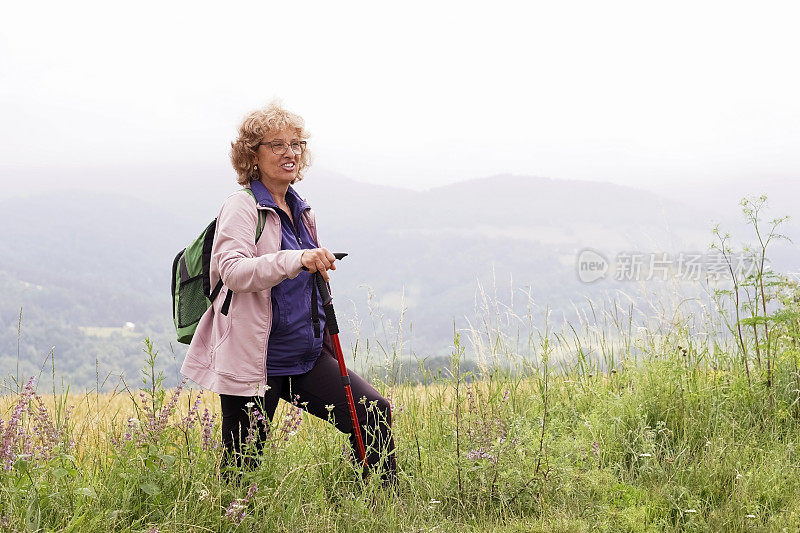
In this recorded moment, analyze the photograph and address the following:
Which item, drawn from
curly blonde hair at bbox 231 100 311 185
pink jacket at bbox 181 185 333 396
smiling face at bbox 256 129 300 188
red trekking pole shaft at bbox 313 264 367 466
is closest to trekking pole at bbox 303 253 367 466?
red trekking pole shaft at bbox 313 264 367 466

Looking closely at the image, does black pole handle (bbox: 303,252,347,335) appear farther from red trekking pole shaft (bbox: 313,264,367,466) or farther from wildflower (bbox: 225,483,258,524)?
wildflower (bbox: 225,483,258,524)

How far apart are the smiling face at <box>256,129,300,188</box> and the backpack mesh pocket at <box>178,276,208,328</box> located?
0.64 meters

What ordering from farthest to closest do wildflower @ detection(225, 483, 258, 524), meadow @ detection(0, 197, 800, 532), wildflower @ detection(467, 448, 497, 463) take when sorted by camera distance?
wildflower @ detection(467, 448, 497, 463) < meadow @ detection(0, 197, 800, 532) < wildflower @ detection(225, 483, 258, 524)

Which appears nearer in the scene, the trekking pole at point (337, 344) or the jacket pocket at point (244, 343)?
the jacket pocket at point (244, 343)

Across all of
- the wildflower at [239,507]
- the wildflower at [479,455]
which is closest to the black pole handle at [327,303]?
the wildflower at [239,507]

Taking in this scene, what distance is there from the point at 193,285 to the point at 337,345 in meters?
0.79

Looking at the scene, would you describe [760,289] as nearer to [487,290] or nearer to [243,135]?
[487,290]

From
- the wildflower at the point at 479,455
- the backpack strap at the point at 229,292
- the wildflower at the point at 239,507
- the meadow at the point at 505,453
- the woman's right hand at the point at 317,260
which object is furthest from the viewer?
the wildflower at the point at 479,455

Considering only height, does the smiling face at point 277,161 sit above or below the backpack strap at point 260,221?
above

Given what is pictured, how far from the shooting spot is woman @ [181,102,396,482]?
125 inches

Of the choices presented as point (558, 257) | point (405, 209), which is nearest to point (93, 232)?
point (405, 209)

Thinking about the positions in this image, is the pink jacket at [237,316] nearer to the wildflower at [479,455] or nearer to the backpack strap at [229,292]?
the backpack strap at [229,292]

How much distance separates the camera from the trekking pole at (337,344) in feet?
11.0

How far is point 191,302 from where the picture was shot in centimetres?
350
